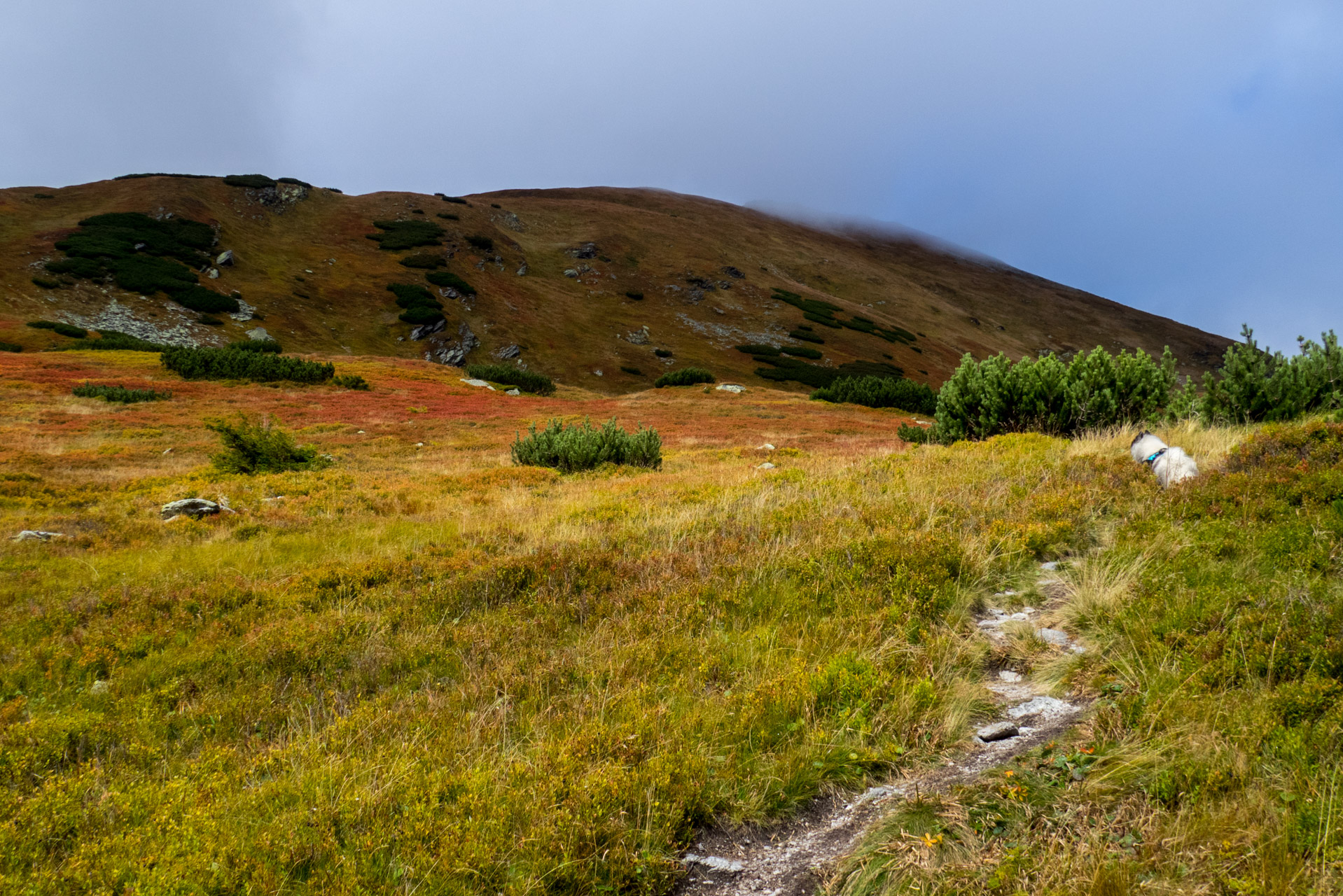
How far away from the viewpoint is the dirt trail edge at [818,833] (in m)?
2.76

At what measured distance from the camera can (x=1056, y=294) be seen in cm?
11931

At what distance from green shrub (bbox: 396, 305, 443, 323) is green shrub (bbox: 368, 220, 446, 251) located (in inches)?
585

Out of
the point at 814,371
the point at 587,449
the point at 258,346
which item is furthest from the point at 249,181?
the point at 587,449

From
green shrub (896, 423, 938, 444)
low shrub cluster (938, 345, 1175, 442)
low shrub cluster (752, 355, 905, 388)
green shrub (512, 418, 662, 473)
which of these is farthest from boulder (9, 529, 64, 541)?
low shrub cluster (752, 355, 905, 388)

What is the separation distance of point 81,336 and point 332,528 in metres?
49.4

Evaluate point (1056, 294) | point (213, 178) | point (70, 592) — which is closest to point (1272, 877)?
point (70, 592)

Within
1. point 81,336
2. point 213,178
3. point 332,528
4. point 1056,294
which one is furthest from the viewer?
point 1056,294

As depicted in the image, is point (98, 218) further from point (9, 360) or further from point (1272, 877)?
point (1272, 877)

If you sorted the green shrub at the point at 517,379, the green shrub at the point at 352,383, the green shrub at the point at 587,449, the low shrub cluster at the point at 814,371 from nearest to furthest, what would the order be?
the green shrub at the point at 587,449
the green shrub at the point at 352,383
the green shrub at the point at 517,379
the low shrub cluster at the point at 814,371

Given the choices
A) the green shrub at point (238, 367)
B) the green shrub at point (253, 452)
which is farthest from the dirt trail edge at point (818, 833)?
the green shrub at point (238, 367)

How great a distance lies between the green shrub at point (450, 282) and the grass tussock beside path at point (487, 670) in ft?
186

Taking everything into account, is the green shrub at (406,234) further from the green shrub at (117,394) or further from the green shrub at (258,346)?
the green shrub at (117,394)

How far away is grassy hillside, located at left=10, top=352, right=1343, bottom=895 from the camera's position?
2.68 meters

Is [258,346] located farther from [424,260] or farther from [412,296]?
[424,260]
